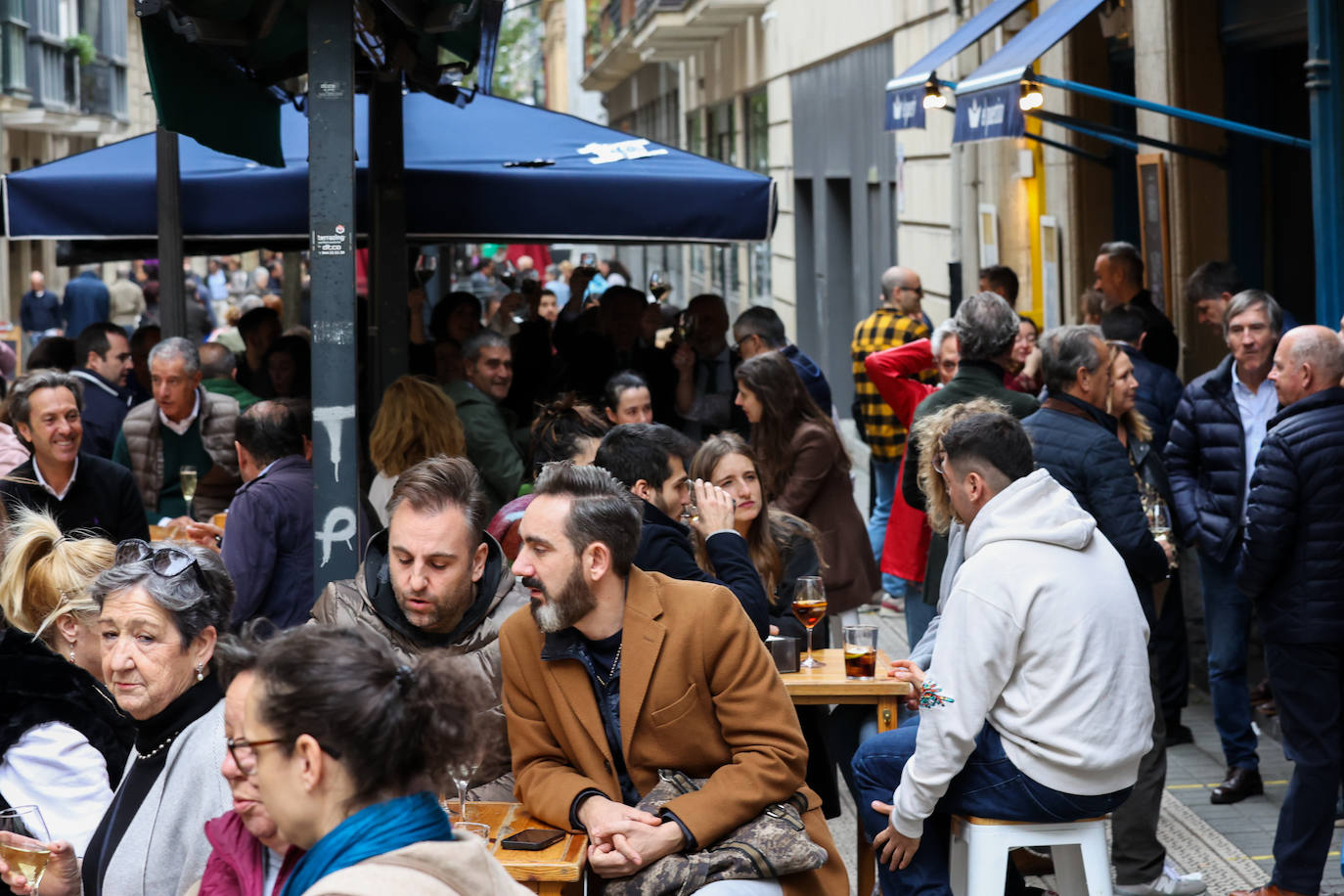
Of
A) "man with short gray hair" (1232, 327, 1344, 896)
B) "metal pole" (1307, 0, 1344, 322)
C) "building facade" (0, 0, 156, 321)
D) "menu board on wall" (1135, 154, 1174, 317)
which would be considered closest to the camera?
"man with short gray hair" (1232, 327, 1344, 896)

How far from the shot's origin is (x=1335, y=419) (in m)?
5.84

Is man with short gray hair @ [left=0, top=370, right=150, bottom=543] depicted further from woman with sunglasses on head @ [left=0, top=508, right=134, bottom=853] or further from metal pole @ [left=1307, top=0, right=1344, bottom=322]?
metal pole @ [left=1307, top=0, right=1344, bottom=322]

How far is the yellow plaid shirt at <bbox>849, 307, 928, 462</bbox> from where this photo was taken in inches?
421

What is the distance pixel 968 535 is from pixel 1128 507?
4.54ft

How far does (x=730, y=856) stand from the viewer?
13.8 ft

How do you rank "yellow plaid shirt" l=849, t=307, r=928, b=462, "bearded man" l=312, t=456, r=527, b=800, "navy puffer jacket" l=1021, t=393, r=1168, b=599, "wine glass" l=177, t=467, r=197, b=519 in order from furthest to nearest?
"yellow plaid shirt" l=849, t=307, r=928, b=462 → "wine glass" l=177, t=467, r=197, b=519 → "navy puffer jacket" l=1021, t=393, r=1168, b=599 → "bearded man" l=312, t=456, r=527, b=800

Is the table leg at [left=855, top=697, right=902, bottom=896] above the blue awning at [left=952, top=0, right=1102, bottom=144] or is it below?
below

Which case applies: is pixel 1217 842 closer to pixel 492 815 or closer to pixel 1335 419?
pixel 1335 419

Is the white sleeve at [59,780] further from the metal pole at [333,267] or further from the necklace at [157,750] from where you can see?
the metal pole at [333,267]

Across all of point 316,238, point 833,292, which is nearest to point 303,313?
point 833,292

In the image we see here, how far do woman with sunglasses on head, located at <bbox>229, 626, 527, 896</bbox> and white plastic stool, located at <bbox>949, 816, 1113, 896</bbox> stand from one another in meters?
2.38

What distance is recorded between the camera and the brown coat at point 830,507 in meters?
7.64

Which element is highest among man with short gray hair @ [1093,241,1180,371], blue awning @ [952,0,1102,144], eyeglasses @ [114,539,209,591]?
blue awning @ [952,0,1102,144]

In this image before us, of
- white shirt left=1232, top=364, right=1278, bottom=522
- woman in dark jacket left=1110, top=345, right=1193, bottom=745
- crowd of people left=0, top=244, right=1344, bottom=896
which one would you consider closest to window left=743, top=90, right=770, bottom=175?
crowd of people left=0, top=244, right=1344, bottom=896
